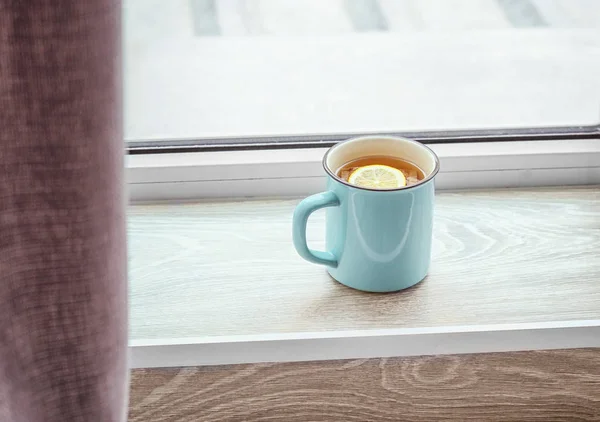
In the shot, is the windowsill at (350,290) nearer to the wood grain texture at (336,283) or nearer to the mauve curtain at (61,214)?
the wood grain texture at (336,283)

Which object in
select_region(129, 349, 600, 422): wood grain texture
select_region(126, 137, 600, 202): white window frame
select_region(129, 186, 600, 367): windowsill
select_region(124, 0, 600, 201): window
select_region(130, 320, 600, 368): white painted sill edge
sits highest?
select_region(124, 0, 600, 201): window

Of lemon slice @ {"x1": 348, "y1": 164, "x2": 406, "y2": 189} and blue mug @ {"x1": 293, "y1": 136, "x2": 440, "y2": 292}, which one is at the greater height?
lemon slice @ {"x1": 348, "y1": 164, "x2": 406, "y2": 189}

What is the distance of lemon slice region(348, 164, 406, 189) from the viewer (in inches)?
28.5

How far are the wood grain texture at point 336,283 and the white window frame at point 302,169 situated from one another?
15 millimetres

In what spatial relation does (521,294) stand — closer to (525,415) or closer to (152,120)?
(525,415)

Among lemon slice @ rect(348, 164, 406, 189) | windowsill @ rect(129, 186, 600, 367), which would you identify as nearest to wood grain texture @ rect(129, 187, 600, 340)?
windowsill @ rect(129, 186, 600, 367)

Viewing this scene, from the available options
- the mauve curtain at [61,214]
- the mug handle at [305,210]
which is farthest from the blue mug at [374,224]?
the mauve curtain at [61,214]

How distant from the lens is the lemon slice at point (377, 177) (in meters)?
0.72

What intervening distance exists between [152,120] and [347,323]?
388mm

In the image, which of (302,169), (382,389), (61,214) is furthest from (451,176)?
(61,214)

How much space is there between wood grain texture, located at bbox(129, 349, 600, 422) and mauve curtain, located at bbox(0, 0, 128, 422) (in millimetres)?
203

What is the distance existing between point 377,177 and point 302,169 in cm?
15

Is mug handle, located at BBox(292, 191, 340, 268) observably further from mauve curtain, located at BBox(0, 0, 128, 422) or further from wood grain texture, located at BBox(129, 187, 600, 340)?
mauve curtain, located at BBox(0, 0, 128, 422)

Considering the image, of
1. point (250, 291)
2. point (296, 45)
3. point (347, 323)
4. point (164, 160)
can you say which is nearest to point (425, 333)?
point (347, 323)
